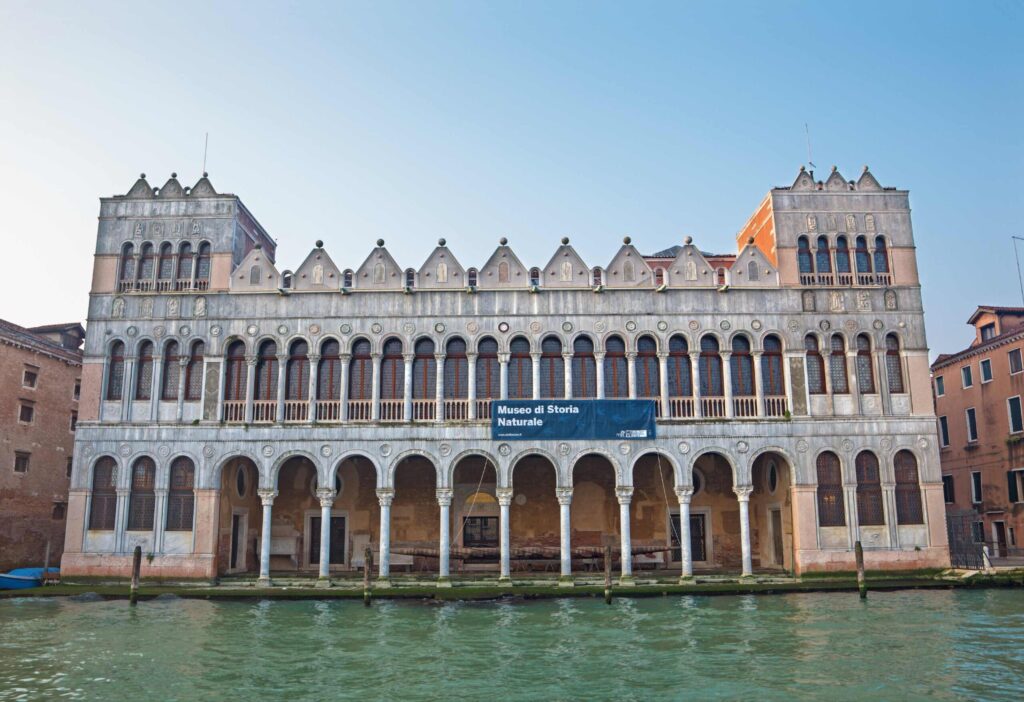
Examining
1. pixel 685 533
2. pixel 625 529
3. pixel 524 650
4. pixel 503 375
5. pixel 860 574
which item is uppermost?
pixel 503 375

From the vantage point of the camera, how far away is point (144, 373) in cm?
2745

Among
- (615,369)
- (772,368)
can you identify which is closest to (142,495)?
(615,369)

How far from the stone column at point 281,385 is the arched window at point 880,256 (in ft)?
65.0

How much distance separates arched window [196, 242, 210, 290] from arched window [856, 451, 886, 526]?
873 inches

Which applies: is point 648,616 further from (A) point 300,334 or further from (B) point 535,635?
(A) point 300,334

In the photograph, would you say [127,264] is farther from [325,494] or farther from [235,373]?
[325,494]

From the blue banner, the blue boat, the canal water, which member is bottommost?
the canal water

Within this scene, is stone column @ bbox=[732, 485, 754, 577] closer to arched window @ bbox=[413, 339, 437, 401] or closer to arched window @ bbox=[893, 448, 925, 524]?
arched window @ bbox=[893, 448, 925, 524]

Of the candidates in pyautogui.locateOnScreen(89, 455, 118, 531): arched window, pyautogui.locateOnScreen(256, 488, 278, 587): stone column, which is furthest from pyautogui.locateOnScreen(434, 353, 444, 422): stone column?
pyautogui.locateOnScreen(89, 455, 118, 531): arched window

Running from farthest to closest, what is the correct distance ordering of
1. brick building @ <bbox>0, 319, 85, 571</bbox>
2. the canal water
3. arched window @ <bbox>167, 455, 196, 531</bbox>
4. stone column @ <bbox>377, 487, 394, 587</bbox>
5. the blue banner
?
brick building @ <bbox>0, 319, 85, 571</bbox> → arched window @ <bbox>167, 455, 196, 531</bbox> → the blue banner → stone column @ <bbox>377, 487, 394, 587</bbox> → the canal water

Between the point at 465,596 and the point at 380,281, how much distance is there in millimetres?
10558

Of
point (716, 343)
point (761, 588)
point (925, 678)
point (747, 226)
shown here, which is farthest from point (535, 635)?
point (747, 226)

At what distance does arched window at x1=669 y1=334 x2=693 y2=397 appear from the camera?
88.4ft

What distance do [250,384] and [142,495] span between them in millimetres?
4913
